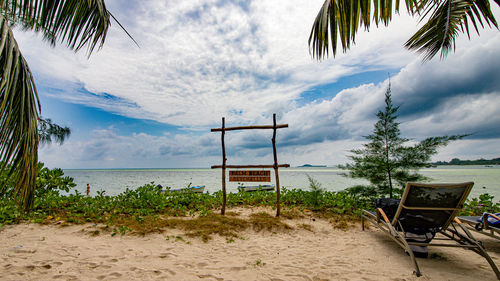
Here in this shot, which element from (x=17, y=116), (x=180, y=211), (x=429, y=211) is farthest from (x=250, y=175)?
(x=17, y=116)

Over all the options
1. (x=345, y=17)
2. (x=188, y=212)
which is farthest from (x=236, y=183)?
(x=345, y=17)

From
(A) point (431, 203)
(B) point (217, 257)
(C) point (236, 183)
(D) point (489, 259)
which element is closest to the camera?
(D) point (489, 259)

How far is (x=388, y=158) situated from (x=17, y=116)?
8675mm

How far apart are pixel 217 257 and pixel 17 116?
3149mm

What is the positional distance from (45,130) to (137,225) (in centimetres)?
786

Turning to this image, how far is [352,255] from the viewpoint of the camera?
3.90m

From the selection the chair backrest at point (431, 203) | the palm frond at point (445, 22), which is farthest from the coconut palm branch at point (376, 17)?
the chair backrest at point (431, 203)

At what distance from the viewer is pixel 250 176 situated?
644cm

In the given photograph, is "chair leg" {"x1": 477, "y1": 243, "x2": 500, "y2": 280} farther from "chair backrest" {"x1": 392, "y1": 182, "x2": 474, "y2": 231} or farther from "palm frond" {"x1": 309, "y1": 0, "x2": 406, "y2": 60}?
"palm frond" {"x1": 309, "y1": 0, "x2": 406, "y2": 60}

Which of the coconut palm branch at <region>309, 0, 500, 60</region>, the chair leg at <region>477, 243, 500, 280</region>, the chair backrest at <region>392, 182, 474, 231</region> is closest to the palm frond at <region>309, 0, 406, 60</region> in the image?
the coconut palm branch at <region>309, 0, 500, 60</region>

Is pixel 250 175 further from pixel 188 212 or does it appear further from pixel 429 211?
pixel 429 211

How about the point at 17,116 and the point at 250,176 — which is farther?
the point at 250,176

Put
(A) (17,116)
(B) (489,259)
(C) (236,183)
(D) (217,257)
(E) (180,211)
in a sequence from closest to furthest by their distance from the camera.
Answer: (A) (17,116) → (B) (489,259) → (D) (217,257) → (E) (180,211) → (C) (236,183)

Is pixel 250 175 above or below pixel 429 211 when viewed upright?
above
